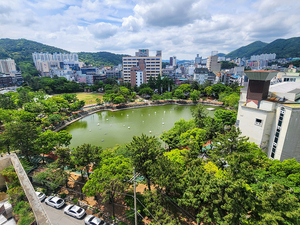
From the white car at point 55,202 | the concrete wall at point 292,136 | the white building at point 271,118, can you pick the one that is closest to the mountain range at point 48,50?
the white car at point 55,202

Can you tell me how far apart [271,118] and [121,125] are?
19.6 meters

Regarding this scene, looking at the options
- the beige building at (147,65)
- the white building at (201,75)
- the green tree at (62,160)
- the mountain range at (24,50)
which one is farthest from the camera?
the mountain range at (24,50)

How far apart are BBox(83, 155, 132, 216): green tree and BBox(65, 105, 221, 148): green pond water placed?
1007 cm

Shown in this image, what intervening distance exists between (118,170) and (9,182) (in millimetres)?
6110

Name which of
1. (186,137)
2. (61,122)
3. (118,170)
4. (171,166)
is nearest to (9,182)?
(118,170)

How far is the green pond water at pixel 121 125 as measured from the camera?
68.4 ft

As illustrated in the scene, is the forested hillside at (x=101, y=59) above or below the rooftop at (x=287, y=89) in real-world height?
above

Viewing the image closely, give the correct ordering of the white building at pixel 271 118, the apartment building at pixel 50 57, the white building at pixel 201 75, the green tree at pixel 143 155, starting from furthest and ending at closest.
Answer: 1. the apartment building at pixel 50 57
2. the white building at pixel 201 75
3. the white building at pixel 271 118
4. the green tree at pixel 143 155

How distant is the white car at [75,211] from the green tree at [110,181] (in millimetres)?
1496

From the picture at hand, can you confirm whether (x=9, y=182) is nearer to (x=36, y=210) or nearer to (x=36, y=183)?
(x=36, y=183)

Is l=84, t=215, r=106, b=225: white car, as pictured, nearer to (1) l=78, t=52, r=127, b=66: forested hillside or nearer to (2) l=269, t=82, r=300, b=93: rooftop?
(2) l=269, t=82, r=300, b=93: rooftop

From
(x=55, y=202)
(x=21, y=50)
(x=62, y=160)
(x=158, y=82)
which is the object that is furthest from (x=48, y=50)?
(x=55, y=202)

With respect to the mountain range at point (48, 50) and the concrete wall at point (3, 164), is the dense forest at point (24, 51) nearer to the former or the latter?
the mountain range at point (48, 50)

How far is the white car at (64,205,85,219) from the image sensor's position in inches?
359
